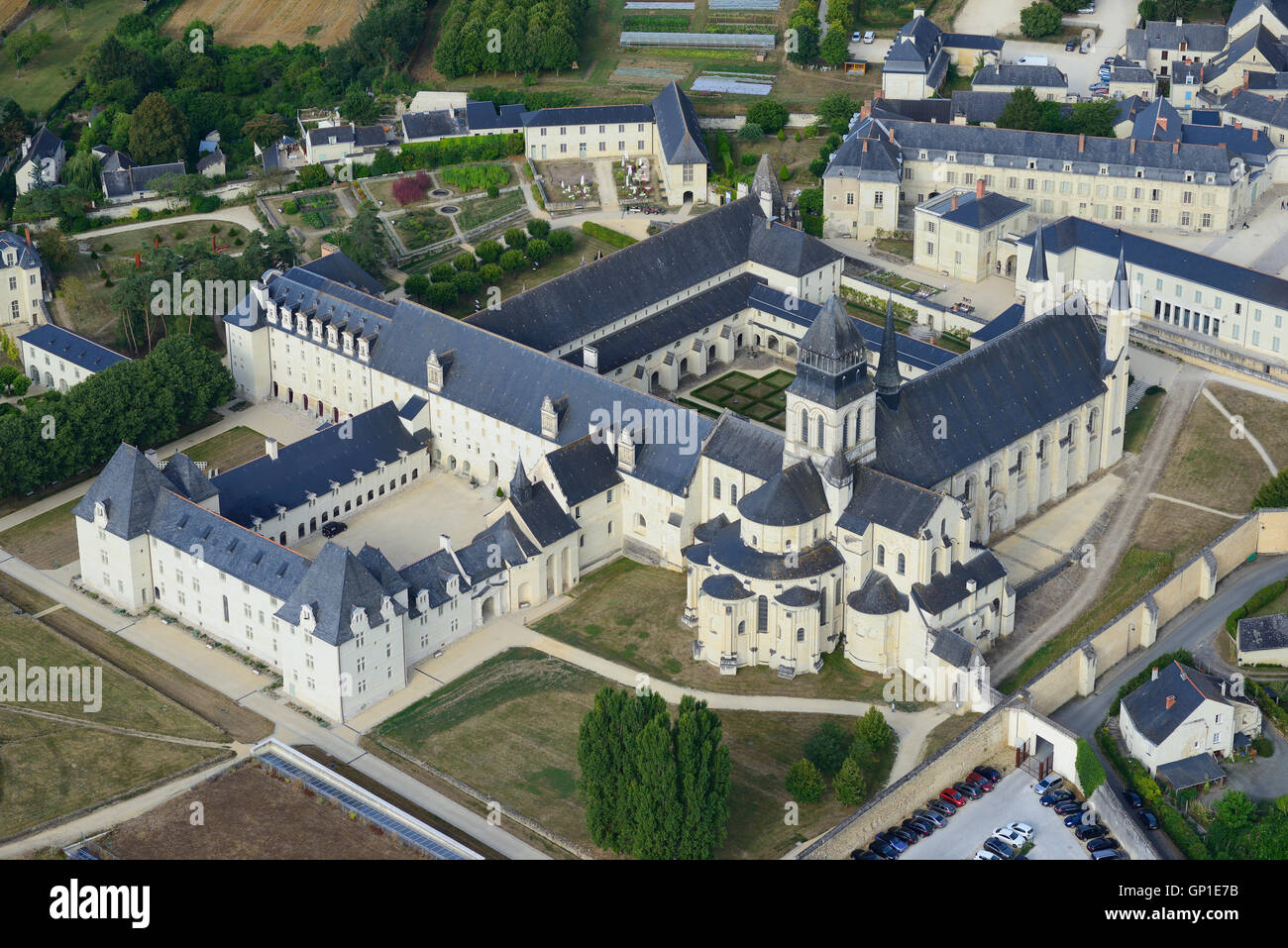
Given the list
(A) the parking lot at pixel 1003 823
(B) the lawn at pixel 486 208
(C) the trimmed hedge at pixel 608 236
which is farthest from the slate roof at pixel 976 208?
(A) the parking lot at pixel 1003 823

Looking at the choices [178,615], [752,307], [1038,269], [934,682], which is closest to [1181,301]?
[1038,269]

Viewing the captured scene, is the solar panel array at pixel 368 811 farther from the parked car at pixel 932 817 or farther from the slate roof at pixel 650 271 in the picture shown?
the slate roof at pixel 650 271

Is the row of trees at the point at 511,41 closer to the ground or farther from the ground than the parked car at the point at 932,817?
farther from the ground

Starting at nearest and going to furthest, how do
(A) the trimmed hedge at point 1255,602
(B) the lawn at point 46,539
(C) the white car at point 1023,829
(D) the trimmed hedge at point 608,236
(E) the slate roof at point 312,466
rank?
(C) the white car at point 1023,829 < (A) the trimmed hedge at point 1255,602 < (E) the slate roof at point 312,466 < (B) the lawn at point 46,539 < (D) the trimmed hedge at point 608,236

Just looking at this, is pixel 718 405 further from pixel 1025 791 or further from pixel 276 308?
pixel 1025 791

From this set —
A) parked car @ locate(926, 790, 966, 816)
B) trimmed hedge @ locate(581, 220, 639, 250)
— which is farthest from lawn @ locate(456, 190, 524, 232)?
parked car @ locate(926, 790, 966, 816)

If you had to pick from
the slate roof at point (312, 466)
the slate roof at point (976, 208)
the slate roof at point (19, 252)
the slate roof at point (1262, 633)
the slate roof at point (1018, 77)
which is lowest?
the slate roof at point (1262, 633)

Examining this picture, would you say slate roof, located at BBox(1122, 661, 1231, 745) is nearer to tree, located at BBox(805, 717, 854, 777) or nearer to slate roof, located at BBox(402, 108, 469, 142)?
tree, located at BBox(805, 717, 854, 777)

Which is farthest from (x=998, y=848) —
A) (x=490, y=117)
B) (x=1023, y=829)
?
(x=490, y=117)
